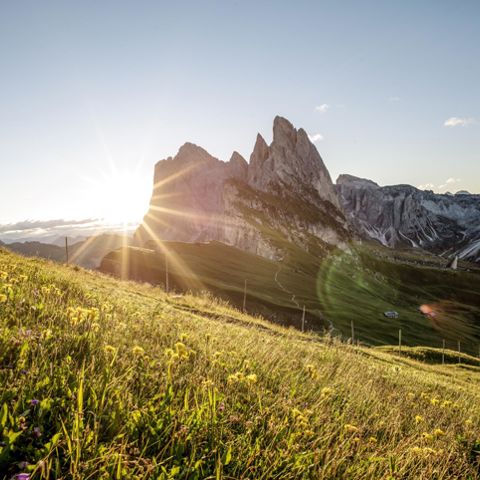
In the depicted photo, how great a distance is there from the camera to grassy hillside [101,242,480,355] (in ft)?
232

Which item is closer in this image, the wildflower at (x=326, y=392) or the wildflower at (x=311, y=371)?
the wildflower at (x=326, y=392)

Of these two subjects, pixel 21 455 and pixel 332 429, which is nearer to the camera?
pixel 21 455

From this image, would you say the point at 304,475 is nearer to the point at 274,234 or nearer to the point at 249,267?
the point at 249,267

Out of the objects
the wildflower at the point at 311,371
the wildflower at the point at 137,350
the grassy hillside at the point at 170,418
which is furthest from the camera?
the wildflower at the point at 311,371

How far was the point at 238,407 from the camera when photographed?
4.00 m

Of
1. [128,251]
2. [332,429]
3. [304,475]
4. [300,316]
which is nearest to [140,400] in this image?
[304,475]

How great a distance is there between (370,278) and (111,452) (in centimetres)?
17818

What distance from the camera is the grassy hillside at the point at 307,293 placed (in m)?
70.7

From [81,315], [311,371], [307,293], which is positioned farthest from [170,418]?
[307,293]

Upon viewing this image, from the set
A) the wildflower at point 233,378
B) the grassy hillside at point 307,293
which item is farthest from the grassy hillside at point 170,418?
the grassy hillside at point 307,293

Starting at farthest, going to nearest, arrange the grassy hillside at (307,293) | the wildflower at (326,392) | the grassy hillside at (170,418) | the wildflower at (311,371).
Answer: the grassy hillside at (307,293), the wildflower at (311,371), the wildflower at (326,392), the grassy hillside at (170,418)

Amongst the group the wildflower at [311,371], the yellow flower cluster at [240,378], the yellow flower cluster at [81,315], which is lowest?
the wildflower at [311,371]

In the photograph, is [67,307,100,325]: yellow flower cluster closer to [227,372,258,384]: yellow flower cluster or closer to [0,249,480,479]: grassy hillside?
[0,249,480,479]: grassy hillside

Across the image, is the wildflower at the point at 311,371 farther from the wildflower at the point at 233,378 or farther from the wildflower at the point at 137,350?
the wildflower at the point at 137,350
